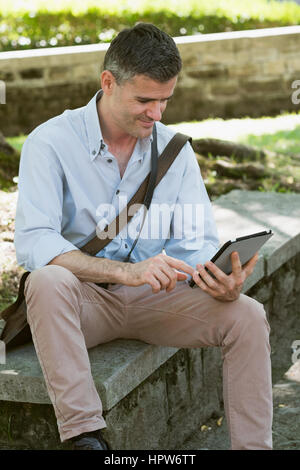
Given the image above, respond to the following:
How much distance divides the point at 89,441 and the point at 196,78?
7.02 meters

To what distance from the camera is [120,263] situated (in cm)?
308

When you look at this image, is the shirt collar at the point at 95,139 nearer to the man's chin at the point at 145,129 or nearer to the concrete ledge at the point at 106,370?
the man's chin at the point at 145,129

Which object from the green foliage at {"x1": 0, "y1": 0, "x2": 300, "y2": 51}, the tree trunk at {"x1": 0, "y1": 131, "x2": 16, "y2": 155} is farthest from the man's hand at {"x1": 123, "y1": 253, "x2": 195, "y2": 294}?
the green foliage at {"x1": 0, "y1": 0, "x2": 300, "y2": 51}

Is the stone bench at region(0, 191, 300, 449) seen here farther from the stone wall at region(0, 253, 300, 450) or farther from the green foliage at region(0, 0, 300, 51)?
the green foliage at region(0, 0, 300, 51)

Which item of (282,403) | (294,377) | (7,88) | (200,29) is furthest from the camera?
(200,29)

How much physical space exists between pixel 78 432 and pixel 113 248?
84cm

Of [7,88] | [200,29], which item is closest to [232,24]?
[200,29]

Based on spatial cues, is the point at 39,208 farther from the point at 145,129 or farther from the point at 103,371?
the point at 103,371

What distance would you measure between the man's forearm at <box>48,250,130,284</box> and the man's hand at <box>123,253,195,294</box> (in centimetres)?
7

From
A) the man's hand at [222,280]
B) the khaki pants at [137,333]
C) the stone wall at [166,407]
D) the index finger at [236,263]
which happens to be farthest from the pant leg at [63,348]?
the index finger at [236,263]

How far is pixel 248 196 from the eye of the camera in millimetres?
5426

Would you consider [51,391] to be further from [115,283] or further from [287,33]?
[287,33]

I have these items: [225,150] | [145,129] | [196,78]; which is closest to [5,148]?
[225,150]

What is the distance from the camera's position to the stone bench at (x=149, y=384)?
3.06m
